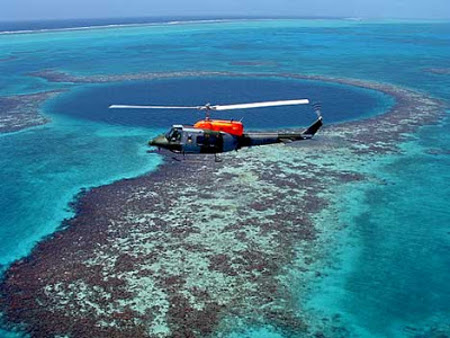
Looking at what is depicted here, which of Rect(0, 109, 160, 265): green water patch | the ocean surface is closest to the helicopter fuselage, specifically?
the ocean surface

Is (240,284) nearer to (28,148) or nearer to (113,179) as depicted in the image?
(113,179)

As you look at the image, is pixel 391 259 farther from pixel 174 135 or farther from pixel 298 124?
pixel 298 124

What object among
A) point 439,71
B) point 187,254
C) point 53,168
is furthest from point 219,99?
point 439,71

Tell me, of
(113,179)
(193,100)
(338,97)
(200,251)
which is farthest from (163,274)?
(338,97)

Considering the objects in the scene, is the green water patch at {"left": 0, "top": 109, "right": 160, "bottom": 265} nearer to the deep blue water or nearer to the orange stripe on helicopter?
the deep blue water

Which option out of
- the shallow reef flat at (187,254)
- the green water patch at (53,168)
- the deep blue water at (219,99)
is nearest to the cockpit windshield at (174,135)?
the shallow reef flat at (187,254)
